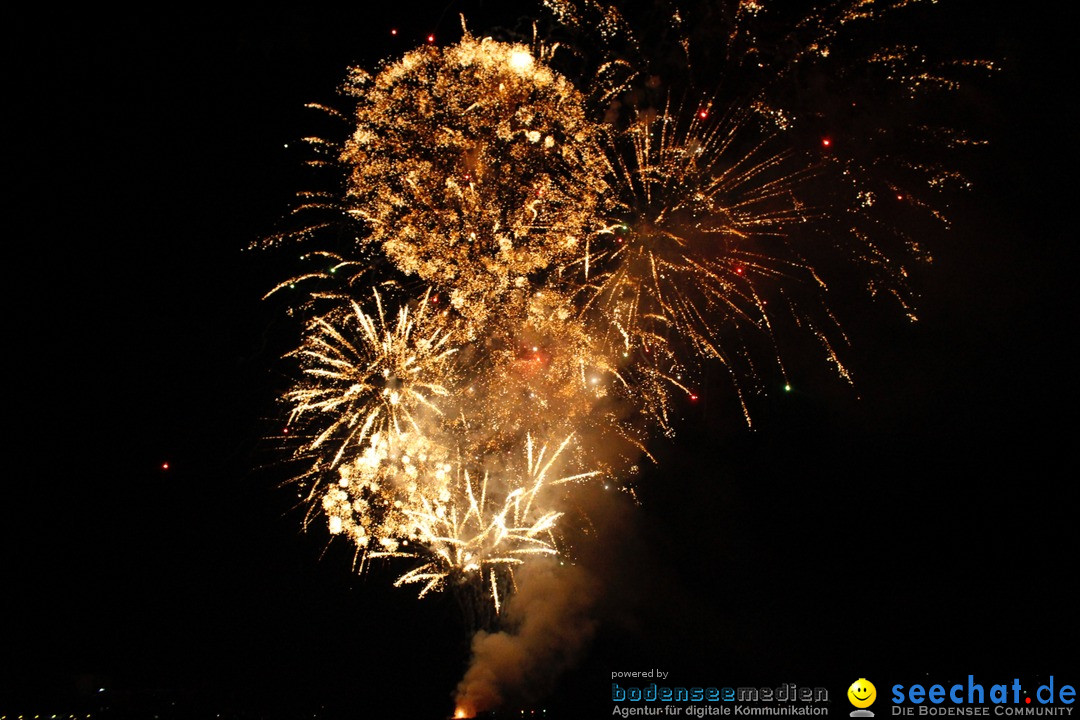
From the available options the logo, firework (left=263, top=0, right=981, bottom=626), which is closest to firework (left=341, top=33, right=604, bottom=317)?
firework (left=263, top=0, right=981, bottom=626)

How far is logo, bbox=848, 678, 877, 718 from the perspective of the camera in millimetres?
6371

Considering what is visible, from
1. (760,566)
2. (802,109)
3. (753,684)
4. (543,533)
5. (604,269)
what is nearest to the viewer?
(802,109)

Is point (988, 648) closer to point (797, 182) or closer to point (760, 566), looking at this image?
point (760, 566)

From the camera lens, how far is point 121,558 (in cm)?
898

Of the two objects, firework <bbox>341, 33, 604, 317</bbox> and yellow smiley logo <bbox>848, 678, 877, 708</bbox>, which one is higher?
firework <bbox>341, 33, 604, 317</bbox>

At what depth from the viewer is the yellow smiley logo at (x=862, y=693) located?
654cm

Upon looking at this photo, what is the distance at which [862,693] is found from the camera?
666 centimetres

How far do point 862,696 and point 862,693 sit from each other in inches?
2.0

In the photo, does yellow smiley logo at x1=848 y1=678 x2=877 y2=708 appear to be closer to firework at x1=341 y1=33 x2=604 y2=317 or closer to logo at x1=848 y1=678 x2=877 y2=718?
logo at x1=848 y1=678 x2=877 y2=718

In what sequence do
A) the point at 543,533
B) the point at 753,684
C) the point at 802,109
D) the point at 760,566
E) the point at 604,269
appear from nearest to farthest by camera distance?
the point at 802,109, the point at 604,269, the point at 753,684, the point at 760,566, the point at 543,533

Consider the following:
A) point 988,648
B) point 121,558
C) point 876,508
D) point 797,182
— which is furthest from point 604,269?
point 121,558

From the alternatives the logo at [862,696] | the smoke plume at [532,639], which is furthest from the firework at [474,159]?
the logo at [862,696]

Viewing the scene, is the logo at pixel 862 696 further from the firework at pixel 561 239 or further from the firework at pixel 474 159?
the firework at pixel 474 159

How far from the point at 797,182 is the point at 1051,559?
5.46m
